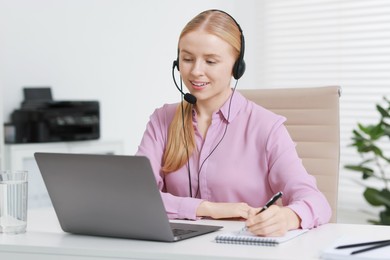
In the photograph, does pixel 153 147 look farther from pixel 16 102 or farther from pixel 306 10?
pixel 306 10

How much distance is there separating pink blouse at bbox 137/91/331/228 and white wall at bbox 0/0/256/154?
222 centimetres

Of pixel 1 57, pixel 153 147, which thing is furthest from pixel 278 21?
pixel 153 147

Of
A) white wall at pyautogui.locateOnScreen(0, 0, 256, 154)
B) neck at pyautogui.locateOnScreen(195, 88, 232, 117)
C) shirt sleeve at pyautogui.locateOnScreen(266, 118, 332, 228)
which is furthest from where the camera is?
white wall at pyautogui.locateOnScreen(0, 0, 256, 154)

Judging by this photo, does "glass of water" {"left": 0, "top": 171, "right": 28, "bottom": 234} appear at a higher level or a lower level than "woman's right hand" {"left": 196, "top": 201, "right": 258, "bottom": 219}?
higher

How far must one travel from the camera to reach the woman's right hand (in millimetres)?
1688

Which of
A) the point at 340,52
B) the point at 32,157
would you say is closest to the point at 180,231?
the point at 32,157

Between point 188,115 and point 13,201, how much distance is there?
0.60 meters

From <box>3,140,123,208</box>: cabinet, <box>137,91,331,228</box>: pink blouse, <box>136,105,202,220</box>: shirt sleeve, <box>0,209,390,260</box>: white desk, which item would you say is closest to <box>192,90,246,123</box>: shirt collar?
<box>137,91,331,228</box>: pink blouse

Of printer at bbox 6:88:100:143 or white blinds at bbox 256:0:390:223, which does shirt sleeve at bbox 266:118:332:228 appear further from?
printer at bbox 6:88:100:143

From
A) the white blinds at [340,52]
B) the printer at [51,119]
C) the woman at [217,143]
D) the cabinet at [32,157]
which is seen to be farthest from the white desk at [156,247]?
the white blinds at [340,52]

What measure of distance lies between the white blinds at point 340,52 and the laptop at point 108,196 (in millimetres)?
2639

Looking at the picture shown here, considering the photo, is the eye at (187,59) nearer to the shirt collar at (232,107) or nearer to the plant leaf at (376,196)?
the shirt collar at (232,107)

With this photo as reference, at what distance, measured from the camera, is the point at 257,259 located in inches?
48.4

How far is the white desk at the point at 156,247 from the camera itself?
4.19ft
